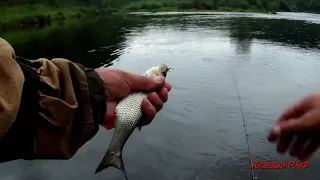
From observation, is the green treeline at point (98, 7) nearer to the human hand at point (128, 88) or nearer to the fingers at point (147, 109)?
the human hand at point (128, 88)

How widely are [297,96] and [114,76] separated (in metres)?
10.6

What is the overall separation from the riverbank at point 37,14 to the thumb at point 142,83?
116 ft

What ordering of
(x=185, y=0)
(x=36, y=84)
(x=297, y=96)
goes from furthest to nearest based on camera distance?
(x=185, y=0) < (x=297, y=96) < (x=36, y=84)

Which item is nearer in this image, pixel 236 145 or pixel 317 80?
pixel 236 145

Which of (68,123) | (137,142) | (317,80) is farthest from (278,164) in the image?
(317,80)

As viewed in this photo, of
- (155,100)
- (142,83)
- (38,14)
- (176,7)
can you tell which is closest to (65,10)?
(38,14)

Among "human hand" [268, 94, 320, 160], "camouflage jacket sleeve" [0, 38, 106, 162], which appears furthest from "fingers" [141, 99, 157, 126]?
"human hand" [268, 94, 320, 160]

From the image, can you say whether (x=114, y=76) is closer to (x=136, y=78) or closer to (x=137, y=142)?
(x=136, y=78)

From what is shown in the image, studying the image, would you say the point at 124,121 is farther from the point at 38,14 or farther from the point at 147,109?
the point at 38,14

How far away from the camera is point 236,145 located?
8.38 metres

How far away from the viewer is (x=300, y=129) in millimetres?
1969

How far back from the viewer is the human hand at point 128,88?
2.98 metres

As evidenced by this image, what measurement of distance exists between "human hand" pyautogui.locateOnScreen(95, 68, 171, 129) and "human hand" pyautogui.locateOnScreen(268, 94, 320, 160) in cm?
139

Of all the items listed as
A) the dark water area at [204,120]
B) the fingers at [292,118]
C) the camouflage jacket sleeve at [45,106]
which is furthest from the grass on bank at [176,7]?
the fingers at [292,118]
